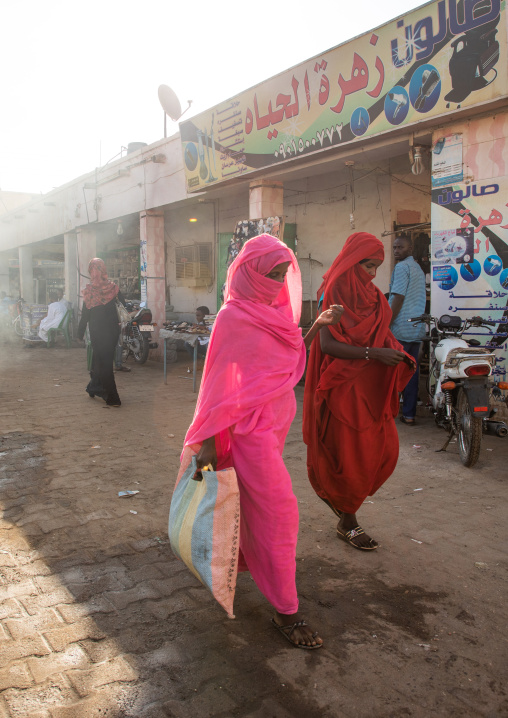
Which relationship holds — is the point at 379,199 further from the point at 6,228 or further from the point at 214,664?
the point at 6,228

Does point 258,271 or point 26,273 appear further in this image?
point 26,273

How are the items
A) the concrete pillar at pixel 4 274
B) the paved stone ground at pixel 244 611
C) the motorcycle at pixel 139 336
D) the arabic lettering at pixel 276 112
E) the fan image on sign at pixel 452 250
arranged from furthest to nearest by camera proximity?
1. the concrete pillar at pixel 4 274
2. the motorcycle at pixel 139 336
3. the arabic lettering at pixel 276 112
4. the fan image on sign at pixel 452 250
5. the paved stone ground at pixel 244 611

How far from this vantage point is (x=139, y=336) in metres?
12.0

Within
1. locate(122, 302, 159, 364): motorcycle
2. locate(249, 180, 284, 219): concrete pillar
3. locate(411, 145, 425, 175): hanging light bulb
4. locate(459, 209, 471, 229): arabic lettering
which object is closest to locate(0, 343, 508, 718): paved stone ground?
locate(459, 209, 471, 229): arabic lettering

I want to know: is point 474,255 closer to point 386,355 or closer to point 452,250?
point 452,250

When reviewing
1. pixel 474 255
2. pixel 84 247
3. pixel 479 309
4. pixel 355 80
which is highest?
pixel 355 80

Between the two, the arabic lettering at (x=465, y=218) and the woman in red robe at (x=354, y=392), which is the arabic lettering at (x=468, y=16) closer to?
the arabic lettering at (x=465, y=218)

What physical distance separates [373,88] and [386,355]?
5.09 metres

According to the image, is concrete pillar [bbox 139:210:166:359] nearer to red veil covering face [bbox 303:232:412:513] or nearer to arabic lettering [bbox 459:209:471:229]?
arabic lettering [bbox 459:209:471:229]

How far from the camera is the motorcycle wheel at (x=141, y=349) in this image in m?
11.9

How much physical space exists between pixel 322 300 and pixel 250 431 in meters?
1.17

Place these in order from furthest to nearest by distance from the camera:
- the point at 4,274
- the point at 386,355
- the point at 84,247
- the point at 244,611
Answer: the point at 4,274
the point at 84,247
the point at 386,355
the point at 244,611

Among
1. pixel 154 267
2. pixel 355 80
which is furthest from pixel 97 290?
pixel 154 267

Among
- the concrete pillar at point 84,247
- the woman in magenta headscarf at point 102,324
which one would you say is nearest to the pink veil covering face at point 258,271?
the woman in magenta headscarf at point 102,324
